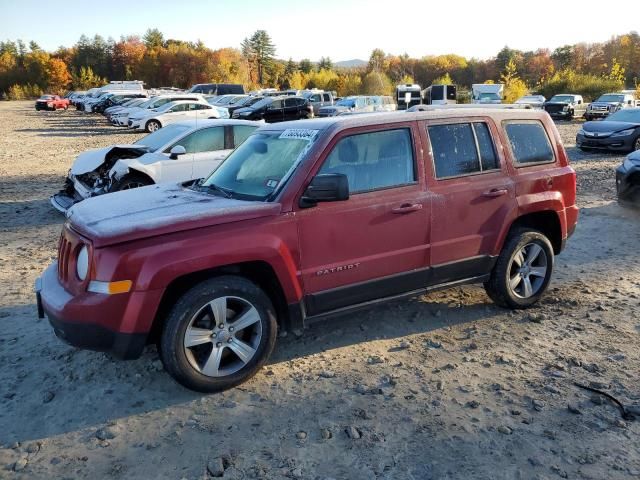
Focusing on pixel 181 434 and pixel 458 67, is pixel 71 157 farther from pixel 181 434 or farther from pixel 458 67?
pixel 458 67

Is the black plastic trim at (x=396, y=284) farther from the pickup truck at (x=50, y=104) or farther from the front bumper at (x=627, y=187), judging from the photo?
the pickup truck at (x=50, y=104)

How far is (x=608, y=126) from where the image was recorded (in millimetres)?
15945

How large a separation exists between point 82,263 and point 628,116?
17.4m

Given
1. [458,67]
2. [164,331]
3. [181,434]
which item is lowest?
[181,434]

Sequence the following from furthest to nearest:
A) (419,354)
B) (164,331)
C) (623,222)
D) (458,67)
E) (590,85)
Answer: (458,67) → (590,85) → (623,222) → (419,354) → (164,331)

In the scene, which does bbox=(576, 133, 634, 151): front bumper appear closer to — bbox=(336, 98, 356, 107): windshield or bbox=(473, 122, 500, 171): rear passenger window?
bbox=(473, 122, 500, 171): rear passenger window

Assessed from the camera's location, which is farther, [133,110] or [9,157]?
[133,110]

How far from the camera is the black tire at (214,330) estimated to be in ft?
11.4

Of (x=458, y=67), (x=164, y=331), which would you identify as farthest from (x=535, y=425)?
(x=458, y=67)

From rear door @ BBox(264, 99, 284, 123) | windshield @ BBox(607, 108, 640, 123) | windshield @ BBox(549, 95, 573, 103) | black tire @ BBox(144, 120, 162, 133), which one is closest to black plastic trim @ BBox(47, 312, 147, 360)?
windshield @ BBox(607, 108, 640, 123)

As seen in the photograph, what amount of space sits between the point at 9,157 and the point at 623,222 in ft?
57.6

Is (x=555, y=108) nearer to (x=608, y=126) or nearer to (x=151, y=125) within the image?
(x=608, y=126)

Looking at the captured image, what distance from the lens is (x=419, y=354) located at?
4.23 m

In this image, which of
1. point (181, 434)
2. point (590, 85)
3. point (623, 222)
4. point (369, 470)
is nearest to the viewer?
point (369, 470)
